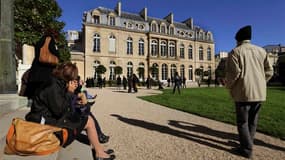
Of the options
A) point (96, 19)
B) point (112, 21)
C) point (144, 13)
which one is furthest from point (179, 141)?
point (144, 13)

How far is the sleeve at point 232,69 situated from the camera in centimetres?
322

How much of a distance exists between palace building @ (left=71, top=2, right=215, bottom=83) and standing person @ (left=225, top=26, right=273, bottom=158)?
1253 inches

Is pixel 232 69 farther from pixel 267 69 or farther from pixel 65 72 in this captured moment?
pixel 65 72

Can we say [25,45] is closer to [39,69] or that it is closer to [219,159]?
[39,69]

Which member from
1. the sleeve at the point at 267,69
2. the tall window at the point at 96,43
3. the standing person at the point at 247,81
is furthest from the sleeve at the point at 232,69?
the tall window at the point at 96,43

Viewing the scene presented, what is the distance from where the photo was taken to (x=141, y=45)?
39.6 metres

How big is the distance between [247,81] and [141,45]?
3697 centimetres

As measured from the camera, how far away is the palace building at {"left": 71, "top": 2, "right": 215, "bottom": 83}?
114 ft

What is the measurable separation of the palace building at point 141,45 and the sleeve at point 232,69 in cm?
3176

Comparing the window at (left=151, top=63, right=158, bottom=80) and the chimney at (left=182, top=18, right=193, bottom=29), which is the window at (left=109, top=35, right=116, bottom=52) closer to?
the window at (left=151, top=63, right=158, bottom=80)

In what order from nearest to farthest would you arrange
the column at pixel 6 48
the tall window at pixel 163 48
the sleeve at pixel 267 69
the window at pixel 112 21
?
1. the sleeve at pixel 267 69
2. the column at pixel 6 48
3. the window at pixel 112 21
4. the tall window at pixel 163 48

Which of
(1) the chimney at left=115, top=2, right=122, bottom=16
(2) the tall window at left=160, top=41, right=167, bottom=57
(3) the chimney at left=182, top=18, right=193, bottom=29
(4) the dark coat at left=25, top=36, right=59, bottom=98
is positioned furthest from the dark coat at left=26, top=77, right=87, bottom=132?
(3) the chimney at left=182, top=18, right=193, bottom=29

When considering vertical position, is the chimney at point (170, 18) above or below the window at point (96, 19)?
above

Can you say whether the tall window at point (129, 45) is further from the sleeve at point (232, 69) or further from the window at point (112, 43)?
the sleeve at point (232, 69)
